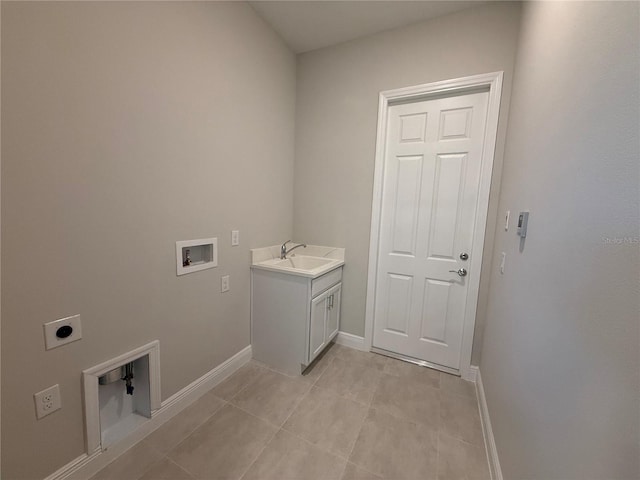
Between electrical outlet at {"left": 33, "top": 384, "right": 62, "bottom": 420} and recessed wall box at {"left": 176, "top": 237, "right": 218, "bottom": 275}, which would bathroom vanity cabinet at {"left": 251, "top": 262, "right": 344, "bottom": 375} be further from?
electrical outlet at {"left": 33, "top": 384, "right": 62, "bottom": 420}

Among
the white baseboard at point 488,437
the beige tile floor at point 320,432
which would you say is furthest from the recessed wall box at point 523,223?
the beige tile floor at point 320,432

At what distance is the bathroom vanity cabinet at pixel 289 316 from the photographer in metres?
1.95

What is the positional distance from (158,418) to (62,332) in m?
0.82

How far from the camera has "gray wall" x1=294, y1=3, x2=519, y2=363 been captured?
5.96 ft

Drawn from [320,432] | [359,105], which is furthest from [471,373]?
[359,105]

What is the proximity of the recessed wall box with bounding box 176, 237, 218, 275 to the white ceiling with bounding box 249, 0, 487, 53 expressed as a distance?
72.9 inches

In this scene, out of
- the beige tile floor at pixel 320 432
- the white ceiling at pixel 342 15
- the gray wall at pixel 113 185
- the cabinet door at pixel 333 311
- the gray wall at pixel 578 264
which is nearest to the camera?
the gray wall at pixel 578 264

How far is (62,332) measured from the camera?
1070mm

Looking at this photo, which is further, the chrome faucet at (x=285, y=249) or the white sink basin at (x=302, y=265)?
the chrome faucet at (x=285, y=249)

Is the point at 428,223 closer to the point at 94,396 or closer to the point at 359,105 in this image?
the point at 359,105

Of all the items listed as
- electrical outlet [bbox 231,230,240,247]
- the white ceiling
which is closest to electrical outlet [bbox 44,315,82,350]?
electrical outlet [bbox 231,230,240,247]

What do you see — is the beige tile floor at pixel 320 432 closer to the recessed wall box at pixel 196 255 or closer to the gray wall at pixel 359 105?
the gray wall at pixel 359 105

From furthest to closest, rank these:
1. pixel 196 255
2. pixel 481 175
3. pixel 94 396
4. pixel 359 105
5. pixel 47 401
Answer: pixel 359 105
pixel 481 175
pixel 196 255
pixel 94 396
pixel 47 401

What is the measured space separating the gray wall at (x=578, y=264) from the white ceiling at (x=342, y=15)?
888mm
